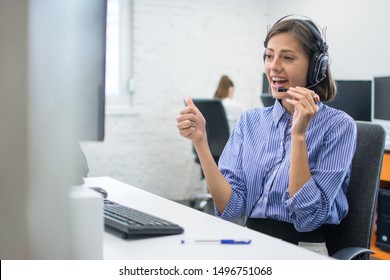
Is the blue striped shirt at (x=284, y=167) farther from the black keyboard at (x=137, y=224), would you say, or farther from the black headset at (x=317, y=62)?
the black keyboard at (x=137, y=224)

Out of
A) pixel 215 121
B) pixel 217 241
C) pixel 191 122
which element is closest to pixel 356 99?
pixel 215 121

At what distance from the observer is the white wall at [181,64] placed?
384 cm

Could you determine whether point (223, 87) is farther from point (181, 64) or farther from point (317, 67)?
point (317, 67)

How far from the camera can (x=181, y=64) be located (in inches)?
162

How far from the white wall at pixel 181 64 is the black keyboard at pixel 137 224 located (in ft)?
9.39

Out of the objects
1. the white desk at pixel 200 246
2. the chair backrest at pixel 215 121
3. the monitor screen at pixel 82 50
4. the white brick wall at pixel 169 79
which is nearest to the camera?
the monitor screen at pixel 82 50

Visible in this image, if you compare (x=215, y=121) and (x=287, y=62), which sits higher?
(x=287, y=62)

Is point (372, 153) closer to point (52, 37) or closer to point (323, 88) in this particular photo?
point (323, 88)

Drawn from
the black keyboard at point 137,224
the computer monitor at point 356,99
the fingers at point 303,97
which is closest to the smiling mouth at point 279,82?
the fingers at point 303,97

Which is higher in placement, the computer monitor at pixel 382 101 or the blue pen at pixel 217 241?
the computer monitor at pixel 382 101

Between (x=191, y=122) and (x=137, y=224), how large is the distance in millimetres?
324

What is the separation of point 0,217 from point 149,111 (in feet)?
11.9

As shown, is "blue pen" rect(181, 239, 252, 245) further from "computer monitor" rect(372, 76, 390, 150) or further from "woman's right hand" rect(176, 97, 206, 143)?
"computer monitor" rect(372, 76, 390, 150)
